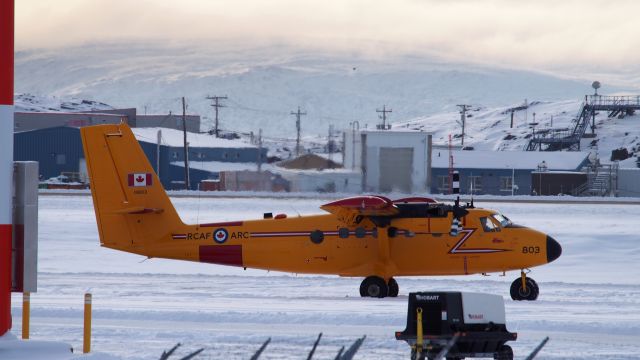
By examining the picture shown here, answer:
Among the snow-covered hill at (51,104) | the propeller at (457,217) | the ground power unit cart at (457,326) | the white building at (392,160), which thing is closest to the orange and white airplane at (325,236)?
the propeller at (457,217)

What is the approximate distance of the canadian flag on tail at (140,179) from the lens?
24.2 m

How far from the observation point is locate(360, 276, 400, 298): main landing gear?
2358cm

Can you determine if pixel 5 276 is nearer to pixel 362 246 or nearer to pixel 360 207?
pixel 360 207

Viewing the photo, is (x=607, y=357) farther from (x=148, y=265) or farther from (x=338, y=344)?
(x=148, y=265)

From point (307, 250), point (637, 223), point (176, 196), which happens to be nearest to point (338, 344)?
point (307, 250)

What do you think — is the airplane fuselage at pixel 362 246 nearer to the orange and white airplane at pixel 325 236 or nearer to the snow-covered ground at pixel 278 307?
the orange and white airplane at pixel 325 236

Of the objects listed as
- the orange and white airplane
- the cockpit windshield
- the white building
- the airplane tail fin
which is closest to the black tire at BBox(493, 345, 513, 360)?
the orange and white airplane

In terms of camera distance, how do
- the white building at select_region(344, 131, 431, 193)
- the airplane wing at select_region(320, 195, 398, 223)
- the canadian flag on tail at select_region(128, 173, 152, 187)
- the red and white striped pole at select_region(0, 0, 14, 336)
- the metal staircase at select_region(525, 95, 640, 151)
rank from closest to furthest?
1. the red and white striped pole at select_region(0, 0, 14, 336)
2. the airplane wing at select_region(320, 195, 398, 223)
3. the canadian flag on tail at select_region(128, 173, 152, 187)
4. the white building at select_region(344, 131, 431, 193)
5. the metal staircase at select_region(525, 95, 640, 151)

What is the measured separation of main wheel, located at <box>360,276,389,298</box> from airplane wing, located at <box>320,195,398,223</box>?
136 cm

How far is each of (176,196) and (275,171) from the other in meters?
15.7

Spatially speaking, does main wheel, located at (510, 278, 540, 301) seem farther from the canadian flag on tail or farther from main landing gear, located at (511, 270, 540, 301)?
the canadian flag on tail

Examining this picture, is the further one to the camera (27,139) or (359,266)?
(27,139)

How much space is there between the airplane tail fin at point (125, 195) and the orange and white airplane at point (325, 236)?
0.02 metres

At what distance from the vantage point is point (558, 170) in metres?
86.1
